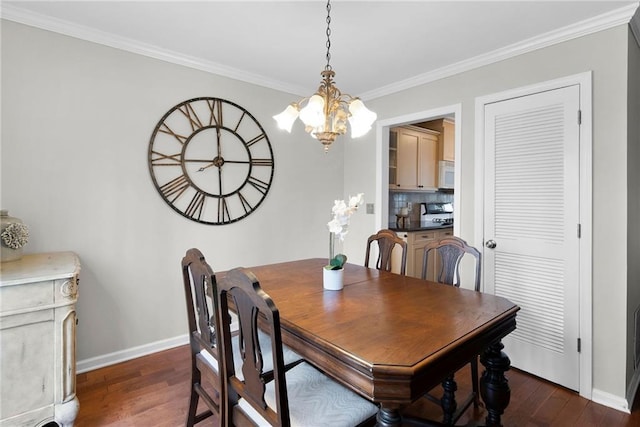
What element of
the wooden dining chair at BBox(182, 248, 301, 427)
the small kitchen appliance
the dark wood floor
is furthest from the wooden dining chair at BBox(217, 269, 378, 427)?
the small kitchen appliance

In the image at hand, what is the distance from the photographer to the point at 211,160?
9.91 ft

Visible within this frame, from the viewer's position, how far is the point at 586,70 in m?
2.25

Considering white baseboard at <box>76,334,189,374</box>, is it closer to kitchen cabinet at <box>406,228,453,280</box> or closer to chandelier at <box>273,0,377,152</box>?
chandelier at <box>273,0,377,152</box>

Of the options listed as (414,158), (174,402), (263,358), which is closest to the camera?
(263,358)

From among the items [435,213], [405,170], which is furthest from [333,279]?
[435,213]

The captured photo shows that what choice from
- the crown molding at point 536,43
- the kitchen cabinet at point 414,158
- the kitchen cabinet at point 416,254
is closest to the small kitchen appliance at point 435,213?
the kitchen cabinet at point 414,158

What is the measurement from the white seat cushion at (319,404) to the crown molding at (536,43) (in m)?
2.72

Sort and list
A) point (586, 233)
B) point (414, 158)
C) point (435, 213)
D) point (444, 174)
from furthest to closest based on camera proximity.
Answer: point (435, 213) → point (444, 174) → point (414, 158) → point (586, 233)

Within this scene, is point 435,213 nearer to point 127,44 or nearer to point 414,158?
point 414,158

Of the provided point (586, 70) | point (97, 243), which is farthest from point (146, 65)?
point (586, 70)

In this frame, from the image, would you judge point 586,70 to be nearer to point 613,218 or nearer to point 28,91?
point 613,218

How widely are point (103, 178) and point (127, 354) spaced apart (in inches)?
55.4

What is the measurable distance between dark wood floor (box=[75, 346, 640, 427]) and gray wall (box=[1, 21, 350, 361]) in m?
0.34

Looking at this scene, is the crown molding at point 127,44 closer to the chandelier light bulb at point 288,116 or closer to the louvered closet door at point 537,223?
the chandelier light bulb at point 288,116
